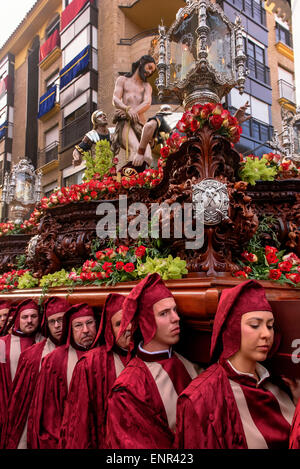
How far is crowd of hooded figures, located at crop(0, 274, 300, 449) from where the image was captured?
5.13ft

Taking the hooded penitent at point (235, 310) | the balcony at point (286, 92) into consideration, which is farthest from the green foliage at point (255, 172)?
the balcony at point (286, 92)

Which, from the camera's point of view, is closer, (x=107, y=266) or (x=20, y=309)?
(x=107, y=266)

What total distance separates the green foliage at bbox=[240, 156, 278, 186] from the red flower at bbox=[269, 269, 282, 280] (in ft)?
2.67

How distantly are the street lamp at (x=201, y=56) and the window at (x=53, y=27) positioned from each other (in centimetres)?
1369

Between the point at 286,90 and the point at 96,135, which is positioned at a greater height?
the point at 286,90

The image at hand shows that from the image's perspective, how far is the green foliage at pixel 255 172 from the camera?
3.07 metres

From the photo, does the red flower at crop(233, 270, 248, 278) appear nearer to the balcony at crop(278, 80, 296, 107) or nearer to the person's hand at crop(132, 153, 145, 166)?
the person's hand at crop(132, 153, 145, 166)

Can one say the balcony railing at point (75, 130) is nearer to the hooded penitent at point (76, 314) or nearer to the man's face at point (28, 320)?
the man's face at point (28, 320)

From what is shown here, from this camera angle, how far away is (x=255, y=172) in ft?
10.2

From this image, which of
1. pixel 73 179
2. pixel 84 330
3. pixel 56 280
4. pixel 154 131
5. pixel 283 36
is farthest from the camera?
pixel 283 36

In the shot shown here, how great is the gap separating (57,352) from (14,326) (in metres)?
0.96

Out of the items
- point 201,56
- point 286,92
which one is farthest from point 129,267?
point 286,92

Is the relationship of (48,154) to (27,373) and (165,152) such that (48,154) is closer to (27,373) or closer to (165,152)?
(27,373)

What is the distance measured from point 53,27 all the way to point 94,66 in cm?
520
